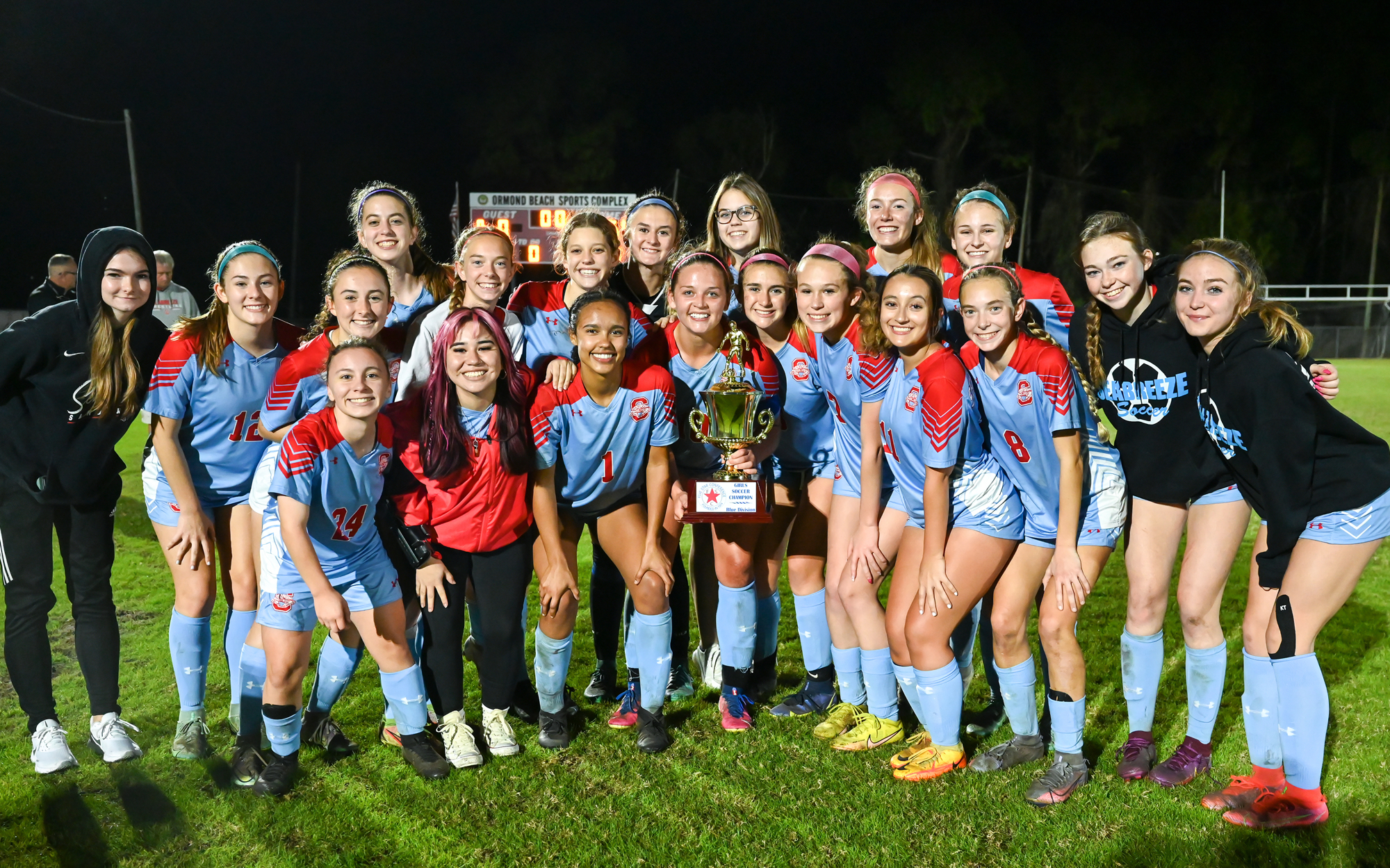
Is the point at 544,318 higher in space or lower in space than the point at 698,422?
higher

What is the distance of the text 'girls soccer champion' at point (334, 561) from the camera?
10.4 ft

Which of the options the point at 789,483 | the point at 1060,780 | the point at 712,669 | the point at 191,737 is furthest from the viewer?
the point at 712,669

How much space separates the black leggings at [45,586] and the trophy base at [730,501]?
2.11 meters

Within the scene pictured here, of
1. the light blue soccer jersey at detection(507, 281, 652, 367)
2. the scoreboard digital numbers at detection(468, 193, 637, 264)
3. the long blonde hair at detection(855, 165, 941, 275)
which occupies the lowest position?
the light blue soccer jersey at detection(507, 281, 652, 367)

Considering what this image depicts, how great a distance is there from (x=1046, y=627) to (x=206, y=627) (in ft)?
9.93

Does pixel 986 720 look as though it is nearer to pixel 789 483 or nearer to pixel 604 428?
pixel 789 483

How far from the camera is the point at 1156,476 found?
324cm

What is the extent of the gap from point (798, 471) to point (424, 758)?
1.81 metres

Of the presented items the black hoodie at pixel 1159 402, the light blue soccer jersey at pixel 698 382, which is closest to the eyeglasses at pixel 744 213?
the light blue soccer jersey at pixel 698 382

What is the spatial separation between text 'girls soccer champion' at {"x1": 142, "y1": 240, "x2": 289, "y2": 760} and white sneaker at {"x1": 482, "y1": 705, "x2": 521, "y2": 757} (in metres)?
0.90

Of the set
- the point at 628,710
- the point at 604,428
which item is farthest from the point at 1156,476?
the point at 628,710

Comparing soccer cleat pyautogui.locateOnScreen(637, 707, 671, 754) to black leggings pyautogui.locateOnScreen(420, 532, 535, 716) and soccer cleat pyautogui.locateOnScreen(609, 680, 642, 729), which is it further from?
black leggings pyautogui.locateOnScreen(420, 532, 535, 716)

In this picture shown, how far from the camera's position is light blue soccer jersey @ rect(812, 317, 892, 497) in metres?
3.58

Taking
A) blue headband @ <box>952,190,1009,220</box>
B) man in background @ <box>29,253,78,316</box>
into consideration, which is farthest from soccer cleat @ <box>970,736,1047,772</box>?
man in background @ <box>29,253,78,316</box>
